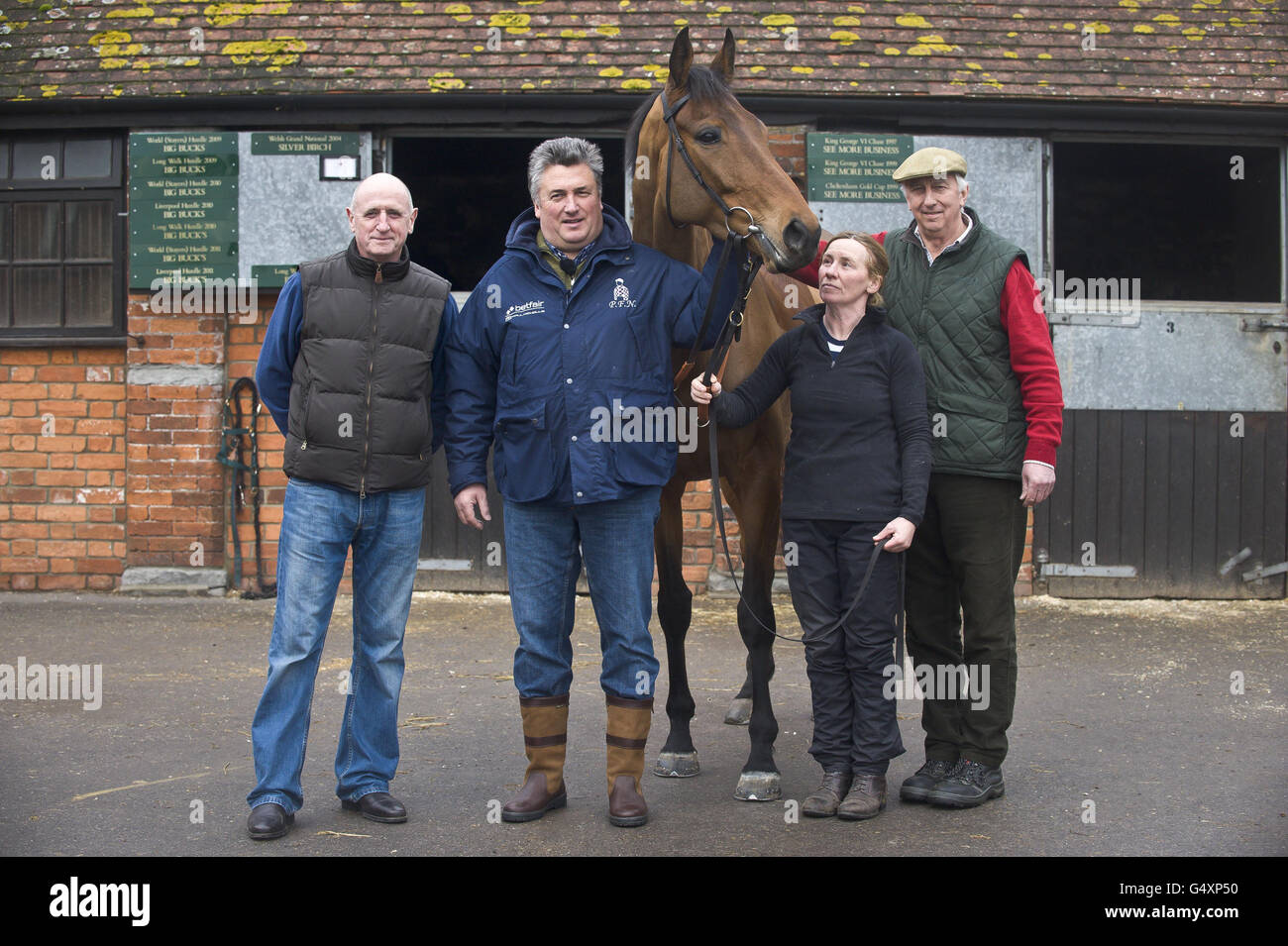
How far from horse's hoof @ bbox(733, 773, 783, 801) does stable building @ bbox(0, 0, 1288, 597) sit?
4190 millimetres

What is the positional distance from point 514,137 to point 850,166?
2.29m

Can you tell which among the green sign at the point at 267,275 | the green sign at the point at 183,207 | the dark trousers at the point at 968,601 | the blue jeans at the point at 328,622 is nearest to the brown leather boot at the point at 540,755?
the blue jeans at the point at 328,622

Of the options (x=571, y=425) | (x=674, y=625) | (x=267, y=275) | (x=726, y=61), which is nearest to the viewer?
(x=571, y=425)

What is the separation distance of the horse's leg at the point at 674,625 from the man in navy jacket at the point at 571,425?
62 centimetres

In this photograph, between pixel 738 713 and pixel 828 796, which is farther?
pixel 738 713

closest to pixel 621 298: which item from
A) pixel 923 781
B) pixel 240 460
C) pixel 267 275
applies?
pixel 923 781

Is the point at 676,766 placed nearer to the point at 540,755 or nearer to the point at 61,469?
the point at 540,755

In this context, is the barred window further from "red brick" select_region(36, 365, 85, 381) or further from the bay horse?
the bay horse

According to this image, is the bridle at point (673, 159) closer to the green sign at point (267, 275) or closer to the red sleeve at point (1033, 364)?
the red sleeve at point (1033, 364)

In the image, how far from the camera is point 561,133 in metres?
8.73

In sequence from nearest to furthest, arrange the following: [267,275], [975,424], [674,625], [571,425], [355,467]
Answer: [571,425], [355,467], [975,424], [674,625], [267,275]

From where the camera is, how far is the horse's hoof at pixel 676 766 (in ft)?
15.6

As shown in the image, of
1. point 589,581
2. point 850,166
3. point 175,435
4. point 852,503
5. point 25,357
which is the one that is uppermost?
point 850,166

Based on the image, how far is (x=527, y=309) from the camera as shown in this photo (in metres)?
4.07
